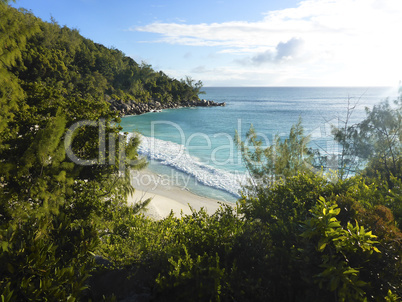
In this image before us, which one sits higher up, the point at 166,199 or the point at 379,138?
the point at 379,138

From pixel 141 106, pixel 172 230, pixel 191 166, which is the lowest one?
pixel 191 166

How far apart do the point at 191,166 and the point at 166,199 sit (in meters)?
6.73

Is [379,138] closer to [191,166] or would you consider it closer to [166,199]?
[166,199]

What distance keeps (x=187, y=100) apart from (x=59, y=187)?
219 feet

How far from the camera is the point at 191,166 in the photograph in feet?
67.4

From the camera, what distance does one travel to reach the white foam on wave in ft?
56.0

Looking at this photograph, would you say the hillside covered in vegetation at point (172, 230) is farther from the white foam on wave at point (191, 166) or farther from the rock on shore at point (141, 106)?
the rock on shore at point (141, 106)

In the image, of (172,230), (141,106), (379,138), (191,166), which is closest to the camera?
(172,230)

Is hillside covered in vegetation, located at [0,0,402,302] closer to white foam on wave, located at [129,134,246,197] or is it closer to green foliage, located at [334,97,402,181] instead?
green foliage, located at [334,97,402,181]

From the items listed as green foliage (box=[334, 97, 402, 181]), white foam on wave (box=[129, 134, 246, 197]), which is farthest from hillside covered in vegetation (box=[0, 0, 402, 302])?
white foam on wave (box=[129, 134, 246, 197])

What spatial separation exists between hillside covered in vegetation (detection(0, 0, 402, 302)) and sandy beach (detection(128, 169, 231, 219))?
4.33m

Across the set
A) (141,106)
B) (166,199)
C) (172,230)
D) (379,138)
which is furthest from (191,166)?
(141,106)

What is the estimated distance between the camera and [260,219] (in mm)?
5102

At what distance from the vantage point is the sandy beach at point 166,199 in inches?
494
